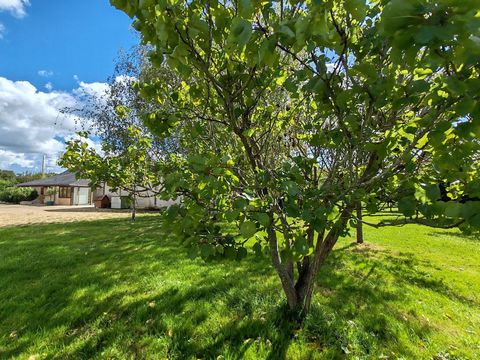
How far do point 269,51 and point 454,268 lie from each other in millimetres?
8330

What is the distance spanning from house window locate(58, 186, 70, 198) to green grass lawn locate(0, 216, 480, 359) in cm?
3379

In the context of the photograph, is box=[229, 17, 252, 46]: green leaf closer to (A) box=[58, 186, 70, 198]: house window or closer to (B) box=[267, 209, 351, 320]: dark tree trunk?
(B) box=[267, 209, 351, 320]: dark tree trunk

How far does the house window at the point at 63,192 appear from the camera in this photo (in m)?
37.2

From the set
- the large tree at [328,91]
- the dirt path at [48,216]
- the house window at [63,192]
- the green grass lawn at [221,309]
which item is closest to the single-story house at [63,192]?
the house window at [63,192]

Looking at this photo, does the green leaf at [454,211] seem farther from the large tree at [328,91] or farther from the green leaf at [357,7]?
the green leaf at [357,7]

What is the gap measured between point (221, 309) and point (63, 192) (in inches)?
1571

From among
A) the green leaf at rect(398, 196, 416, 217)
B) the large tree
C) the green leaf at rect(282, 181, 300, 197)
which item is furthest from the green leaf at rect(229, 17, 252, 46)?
the green leaf at rect(398, 196, 416, 217)

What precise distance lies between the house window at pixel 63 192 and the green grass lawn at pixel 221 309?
3379cm

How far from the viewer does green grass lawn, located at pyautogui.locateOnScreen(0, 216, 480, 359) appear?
344cm

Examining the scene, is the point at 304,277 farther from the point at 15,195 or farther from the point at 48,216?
the point at 15,195

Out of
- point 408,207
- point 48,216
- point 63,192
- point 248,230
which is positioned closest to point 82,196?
point 63,192

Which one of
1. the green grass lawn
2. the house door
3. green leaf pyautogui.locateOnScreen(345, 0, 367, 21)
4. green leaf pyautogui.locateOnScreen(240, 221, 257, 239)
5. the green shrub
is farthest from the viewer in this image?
the house door

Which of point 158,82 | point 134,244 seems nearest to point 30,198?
point 134,244

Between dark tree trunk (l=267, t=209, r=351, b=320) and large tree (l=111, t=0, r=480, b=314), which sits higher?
large tree (l=111, t=0, r=480, b=314)
